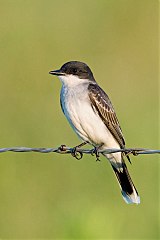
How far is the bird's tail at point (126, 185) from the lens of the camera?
800 cm

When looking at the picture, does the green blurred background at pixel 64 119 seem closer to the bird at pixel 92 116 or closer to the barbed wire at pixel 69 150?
the bird at pixel 92 116

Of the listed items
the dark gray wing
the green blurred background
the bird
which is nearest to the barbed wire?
the bird

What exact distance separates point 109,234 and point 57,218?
2.58ft

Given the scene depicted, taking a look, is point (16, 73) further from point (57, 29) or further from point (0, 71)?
point (57, 29)

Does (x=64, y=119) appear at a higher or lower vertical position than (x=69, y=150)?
higher

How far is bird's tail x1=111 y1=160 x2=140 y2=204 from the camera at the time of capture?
8.00 m

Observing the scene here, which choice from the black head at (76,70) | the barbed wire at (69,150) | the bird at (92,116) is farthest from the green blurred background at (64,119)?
the black head at (76,70)

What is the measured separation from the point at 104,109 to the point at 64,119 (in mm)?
2763

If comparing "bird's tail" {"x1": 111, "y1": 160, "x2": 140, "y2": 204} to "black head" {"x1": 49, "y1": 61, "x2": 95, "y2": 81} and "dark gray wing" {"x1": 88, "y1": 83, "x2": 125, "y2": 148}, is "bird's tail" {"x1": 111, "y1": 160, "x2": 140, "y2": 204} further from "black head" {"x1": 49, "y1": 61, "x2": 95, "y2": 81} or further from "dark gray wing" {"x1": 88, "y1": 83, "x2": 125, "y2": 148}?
"black head" {"x1": 49, "y1": 61, "x2": 95, "y2": 81}

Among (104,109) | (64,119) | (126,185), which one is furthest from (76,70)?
(64,119)

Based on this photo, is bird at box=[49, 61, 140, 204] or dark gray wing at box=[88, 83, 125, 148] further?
dark gray wing at box=[88, 83, 125, 148]

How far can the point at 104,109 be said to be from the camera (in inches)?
306

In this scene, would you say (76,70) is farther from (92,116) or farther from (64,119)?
(64,119)

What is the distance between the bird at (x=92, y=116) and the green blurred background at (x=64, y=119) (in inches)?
15.6
